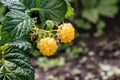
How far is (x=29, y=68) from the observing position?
128 cm

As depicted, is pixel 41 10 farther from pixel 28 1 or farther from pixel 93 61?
pixel 93 61

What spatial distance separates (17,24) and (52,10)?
0.17 metres

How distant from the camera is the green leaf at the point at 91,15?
384 cm

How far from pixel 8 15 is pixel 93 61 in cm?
218

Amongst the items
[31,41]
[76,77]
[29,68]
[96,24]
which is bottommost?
[29,68]

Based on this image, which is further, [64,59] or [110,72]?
[64,59]

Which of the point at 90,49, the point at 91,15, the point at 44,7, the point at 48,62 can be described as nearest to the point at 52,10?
the point at 44,7

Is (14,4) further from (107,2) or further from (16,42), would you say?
(107,2)

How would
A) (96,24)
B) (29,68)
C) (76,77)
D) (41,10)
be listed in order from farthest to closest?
(96,24) < (76,77) < (41,10) < (29,68)

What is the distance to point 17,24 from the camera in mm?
1291

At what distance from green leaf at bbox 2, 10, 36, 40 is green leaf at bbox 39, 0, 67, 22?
0.09 m

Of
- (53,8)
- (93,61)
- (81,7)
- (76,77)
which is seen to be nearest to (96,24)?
(81,7)

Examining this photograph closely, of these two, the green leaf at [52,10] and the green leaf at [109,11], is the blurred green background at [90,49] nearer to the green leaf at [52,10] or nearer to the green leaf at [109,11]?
the green leaf at [109,11]

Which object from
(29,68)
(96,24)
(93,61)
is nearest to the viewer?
(29,68)
